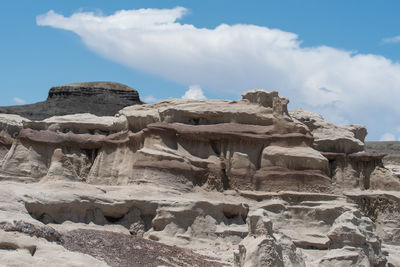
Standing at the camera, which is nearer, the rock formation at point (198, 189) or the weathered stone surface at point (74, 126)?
the rock formation at point (198, 189)

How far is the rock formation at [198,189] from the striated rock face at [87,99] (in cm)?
3219

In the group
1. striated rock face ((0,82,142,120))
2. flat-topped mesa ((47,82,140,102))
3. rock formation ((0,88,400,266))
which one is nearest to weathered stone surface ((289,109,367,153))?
rock formation ((0,88,400,266))

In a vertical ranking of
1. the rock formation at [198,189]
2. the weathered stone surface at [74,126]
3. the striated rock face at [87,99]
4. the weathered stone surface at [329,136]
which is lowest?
the rock formation at [198,189]

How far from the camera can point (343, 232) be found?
20594 mm

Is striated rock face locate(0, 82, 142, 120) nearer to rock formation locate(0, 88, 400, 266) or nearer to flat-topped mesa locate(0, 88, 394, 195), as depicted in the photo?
rock formation locate(0, 88, 400, 266)

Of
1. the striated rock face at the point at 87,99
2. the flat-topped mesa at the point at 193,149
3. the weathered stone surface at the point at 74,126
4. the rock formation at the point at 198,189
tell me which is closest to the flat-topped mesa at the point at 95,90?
the striated rock face at the point at 87,99

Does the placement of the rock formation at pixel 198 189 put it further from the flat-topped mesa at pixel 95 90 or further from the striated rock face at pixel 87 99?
the flat-topped mesa at pixel 95 90

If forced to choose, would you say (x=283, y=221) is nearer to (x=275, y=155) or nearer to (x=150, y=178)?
(x=275, y=155)

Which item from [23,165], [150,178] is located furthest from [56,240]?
[23,165]

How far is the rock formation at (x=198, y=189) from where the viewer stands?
20.5 meters

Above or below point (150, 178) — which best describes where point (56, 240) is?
below

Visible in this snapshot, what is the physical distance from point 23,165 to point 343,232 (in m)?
25.1

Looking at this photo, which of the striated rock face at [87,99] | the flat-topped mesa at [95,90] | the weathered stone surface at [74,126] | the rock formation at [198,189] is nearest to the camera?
the rock formation at [198,189]

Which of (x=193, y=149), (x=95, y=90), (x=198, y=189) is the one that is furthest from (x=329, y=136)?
(x=95, y=90)
